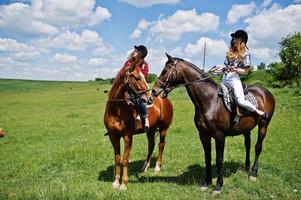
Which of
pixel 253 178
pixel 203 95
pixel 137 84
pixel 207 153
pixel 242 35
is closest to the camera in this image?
pixel 137 84

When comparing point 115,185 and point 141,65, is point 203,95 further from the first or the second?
point 115,185

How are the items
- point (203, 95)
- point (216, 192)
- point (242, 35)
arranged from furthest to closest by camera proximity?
point (242, 35)
point (203, 95)
point (216, 192)

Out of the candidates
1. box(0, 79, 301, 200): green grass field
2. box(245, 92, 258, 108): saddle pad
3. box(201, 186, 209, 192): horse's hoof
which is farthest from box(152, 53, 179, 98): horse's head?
box(201, 186, 209, 192): horse's hoof

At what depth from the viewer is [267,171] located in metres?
8.77

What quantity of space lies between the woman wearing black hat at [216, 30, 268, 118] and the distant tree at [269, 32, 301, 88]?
2007 inches

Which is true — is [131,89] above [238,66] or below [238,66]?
below

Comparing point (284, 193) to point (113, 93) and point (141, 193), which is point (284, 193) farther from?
point (113, 93)

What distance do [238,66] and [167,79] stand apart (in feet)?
6.01

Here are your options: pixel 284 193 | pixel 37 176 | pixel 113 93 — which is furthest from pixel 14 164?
pixel 284 193

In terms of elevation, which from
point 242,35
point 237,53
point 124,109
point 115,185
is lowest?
point 115,185

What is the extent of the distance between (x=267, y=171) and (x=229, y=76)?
3.11 meters

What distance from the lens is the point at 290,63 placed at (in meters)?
55.4

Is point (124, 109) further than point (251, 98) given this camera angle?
No

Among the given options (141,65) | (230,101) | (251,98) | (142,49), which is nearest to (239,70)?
(230,101)
